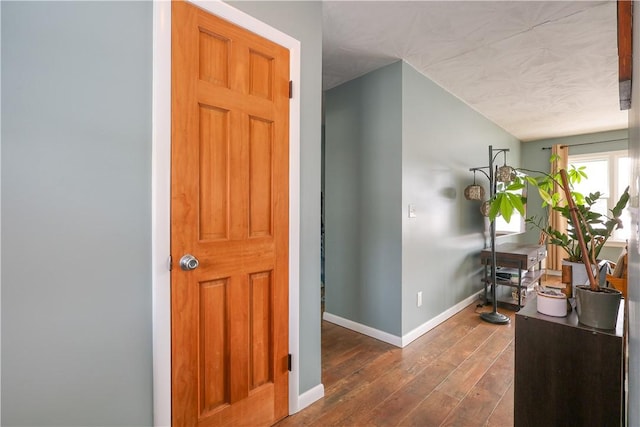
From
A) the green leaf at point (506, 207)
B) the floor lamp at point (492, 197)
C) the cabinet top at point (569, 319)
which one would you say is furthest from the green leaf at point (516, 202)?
the cabinet top at point (569, 319)

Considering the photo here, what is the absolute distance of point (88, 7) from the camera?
1.02m

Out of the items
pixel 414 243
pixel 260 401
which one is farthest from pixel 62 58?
pixel 414 243

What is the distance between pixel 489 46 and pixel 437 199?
1412mm

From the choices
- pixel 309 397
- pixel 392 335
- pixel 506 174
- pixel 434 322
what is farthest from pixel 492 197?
pixel 309 397

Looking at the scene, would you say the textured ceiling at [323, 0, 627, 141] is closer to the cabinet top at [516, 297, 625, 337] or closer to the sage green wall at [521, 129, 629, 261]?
the sage green wall at [521, 129, 629, 261]

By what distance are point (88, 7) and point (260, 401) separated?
1882mm

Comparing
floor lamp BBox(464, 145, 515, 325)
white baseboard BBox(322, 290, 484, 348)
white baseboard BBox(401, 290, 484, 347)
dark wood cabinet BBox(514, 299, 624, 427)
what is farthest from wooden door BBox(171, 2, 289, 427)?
floor lamp BBox(464, 145, 515, 325)

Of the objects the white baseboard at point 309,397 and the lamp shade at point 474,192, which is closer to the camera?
the white baseboard at point 309,397

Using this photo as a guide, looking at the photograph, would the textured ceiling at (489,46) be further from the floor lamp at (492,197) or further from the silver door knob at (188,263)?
the silver door knob at (188,263)

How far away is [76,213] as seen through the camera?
1012 mm

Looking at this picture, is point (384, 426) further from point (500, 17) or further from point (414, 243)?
point (500, 17)

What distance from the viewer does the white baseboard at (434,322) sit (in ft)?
8.52

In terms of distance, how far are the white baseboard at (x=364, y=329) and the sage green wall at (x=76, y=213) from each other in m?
1.97

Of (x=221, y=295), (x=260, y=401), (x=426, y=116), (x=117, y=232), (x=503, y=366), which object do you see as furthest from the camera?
(x=426, y=116)
